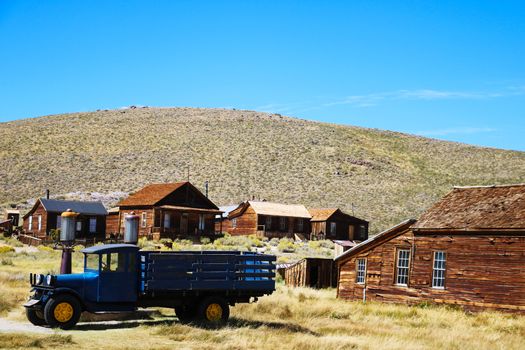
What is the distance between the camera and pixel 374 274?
2725 cm

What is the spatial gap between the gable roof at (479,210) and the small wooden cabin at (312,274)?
644cm

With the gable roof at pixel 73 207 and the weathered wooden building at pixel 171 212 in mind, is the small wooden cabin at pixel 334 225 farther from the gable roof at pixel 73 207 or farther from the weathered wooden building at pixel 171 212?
the gable roof at pixel 73 207

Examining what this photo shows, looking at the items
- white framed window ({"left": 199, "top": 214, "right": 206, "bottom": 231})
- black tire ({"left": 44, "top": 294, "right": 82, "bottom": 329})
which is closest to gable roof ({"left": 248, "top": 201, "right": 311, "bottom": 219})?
white framed window ({"left": 199, "top": 214, "right": 206, "bottom": 231})

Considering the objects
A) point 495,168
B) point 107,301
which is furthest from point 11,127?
point 107,301

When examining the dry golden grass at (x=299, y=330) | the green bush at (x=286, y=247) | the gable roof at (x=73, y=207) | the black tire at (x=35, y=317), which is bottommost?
the green bush at (x=286, y=247)

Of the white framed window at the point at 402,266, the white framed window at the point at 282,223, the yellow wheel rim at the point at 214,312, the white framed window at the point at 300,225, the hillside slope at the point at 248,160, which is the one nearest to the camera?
the yellow wheel rim at the point at 214,312

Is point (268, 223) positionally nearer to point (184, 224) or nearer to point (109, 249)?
point (184, 224)

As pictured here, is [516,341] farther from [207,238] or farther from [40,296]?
[207,238]

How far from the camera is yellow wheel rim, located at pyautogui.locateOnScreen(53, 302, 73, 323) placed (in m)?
15.9

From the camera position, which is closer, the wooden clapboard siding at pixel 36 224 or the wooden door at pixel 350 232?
the wooden clapboard siding at pixel 36 224

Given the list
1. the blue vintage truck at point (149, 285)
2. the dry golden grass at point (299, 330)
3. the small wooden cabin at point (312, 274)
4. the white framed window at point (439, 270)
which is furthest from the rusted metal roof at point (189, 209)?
the blue vintage truck at point (149, 285)

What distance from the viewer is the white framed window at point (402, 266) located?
26.3 meters

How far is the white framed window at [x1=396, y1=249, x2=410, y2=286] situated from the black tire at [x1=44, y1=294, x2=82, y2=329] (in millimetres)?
13593

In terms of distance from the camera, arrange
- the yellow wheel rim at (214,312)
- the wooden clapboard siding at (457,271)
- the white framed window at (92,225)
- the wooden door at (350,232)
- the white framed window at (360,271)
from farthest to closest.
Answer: the wooden door at (350,232), the white framed window at (92,225), the white framed window at (360,271), the wooden clapboard siding at (457,271), the yellow wheel rim at (214,312)
